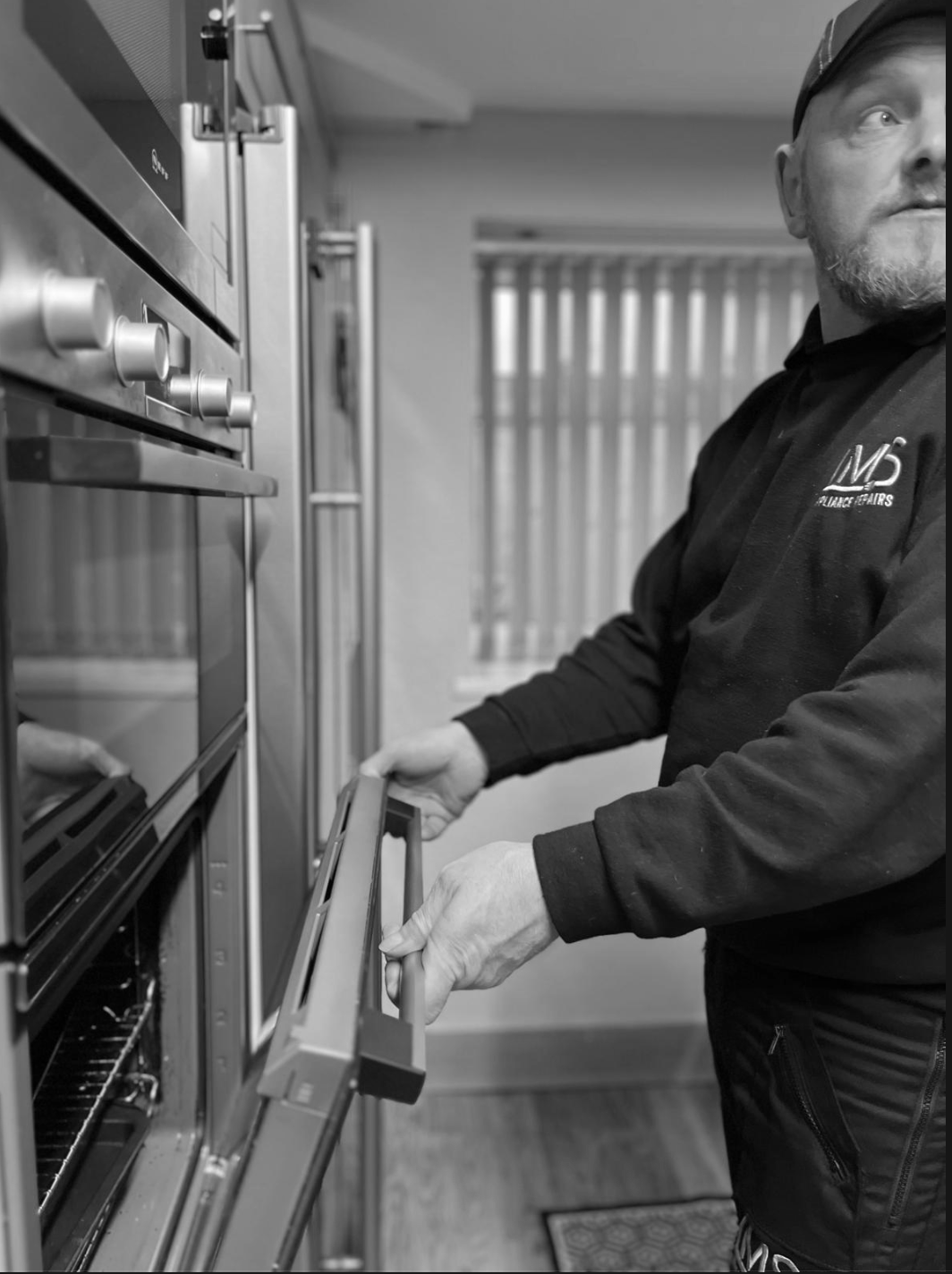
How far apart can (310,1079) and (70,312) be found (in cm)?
36

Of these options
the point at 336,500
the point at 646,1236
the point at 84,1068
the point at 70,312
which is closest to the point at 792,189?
the point at 336,500

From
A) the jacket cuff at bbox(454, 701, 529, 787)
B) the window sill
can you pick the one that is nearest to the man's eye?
the jacket cuff at bbox(454, 701, 529, 787)

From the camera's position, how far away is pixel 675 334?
246 centimetres

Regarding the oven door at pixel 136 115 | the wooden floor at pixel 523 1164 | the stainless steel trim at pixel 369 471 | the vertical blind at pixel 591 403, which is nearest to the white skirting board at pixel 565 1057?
the wooden floor at pixel 523 1164

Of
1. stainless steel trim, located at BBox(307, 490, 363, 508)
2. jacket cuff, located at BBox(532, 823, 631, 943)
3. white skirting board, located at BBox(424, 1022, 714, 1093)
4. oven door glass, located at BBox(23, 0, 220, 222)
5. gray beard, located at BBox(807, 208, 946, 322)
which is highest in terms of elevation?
oven door glass, located at BBox(23, 0, 220, 222)

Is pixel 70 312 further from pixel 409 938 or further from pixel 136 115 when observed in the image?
pixel 409 938

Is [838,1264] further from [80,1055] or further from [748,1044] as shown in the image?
[80,1055]

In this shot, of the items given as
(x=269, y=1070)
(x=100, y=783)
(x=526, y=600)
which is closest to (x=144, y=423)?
(x=100, y=783)

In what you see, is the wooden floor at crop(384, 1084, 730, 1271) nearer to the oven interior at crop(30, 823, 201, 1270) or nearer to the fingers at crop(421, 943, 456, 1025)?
the oven interior at crop(30, 823, 201, 1270)

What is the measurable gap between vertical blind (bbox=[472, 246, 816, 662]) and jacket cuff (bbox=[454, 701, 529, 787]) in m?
1.41

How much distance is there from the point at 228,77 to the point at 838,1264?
1140mm

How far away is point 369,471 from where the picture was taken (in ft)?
4.59

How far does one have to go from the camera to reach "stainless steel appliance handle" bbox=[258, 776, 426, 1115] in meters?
0.49

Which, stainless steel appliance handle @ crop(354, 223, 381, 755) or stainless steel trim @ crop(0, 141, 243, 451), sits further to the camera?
stainless steel appliance handle @ crop(354, 223, 381, 755)
